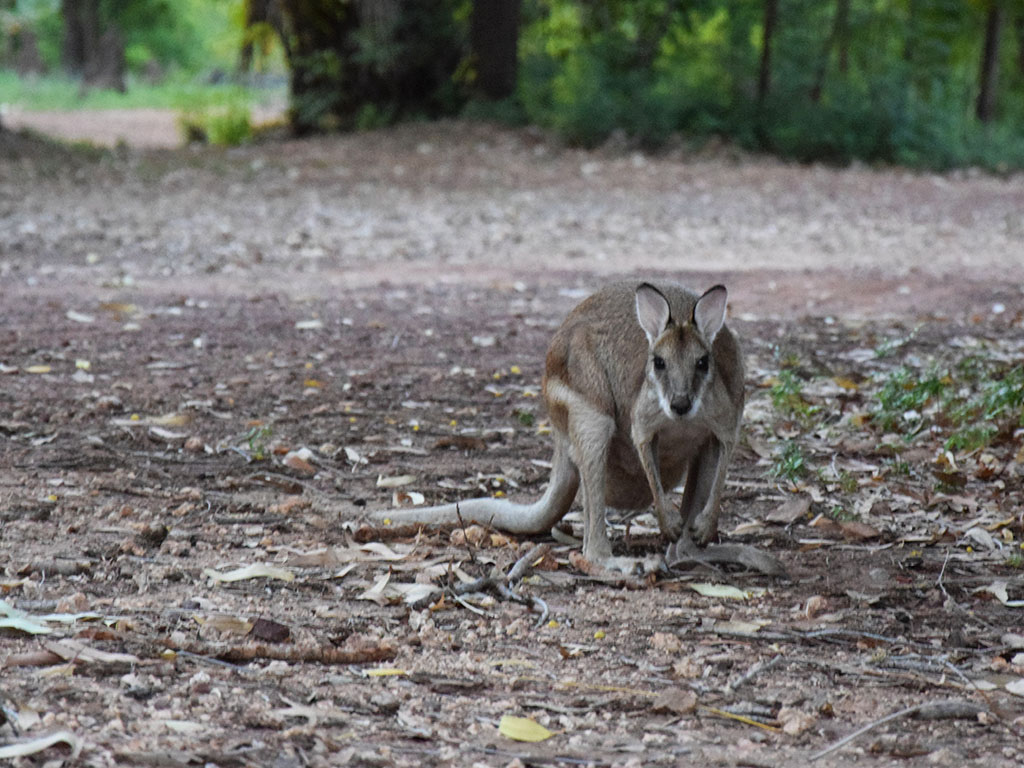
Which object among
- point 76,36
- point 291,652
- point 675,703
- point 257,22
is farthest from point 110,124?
point 675,703

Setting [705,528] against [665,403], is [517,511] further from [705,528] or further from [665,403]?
[665,403]

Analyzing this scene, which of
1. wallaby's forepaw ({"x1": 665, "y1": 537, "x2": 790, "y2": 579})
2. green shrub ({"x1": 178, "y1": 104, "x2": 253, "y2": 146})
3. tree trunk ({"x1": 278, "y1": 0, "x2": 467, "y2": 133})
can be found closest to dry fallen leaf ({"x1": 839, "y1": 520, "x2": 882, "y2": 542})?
wallaby's forepaw ({"x1": 665, "y1": 537, "x2": 790, "y2": 579})

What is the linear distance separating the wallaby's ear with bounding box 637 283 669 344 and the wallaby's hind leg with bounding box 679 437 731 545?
1.30 feet

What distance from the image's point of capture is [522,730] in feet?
8.68

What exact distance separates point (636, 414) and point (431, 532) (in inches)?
31.3

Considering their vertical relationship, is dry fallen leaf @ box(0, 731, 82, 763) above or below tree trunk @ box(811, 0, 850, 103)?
below

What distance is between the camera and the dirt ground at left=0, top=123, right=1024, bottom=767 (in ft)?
8.84

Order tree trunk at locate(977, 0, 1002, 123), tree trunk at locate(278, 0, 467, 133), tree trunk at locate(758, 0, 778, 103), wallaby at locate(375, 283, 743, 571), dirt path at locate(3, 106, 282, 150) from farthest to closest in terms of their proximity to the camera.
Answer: dirt path at locate(3, 106, 282, 150) → tree trunk at locate(977, 0, 1002, 123) → tree trunk at locate(278, 0, 467, 133) → tree trunk at locate(758, 0, 778, 103) → wallaby at locate(375, 283, 743, 571)

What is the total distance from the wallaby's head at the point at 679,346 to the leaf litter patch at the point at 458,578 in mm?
554

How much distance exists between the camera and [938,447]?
503 centimetres

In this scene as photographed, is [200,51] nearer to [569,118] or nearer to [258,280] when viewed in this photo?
[569,118]

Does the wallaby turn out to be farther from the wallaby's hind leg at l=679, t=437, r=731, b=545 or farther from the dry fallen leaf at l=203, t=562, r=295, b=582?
the dry fallen leaf at l=203, t=562, r=295, b=582

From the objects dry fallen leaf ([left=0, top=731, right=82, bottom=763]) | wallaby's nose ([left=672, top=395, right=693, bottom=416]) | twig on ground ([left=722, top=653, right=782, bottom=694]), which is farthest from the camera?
wallaby's nose ([left=672, top=395, right=693, bottom=416])

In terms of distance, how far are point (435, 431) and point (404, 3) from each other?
41.2 feet
